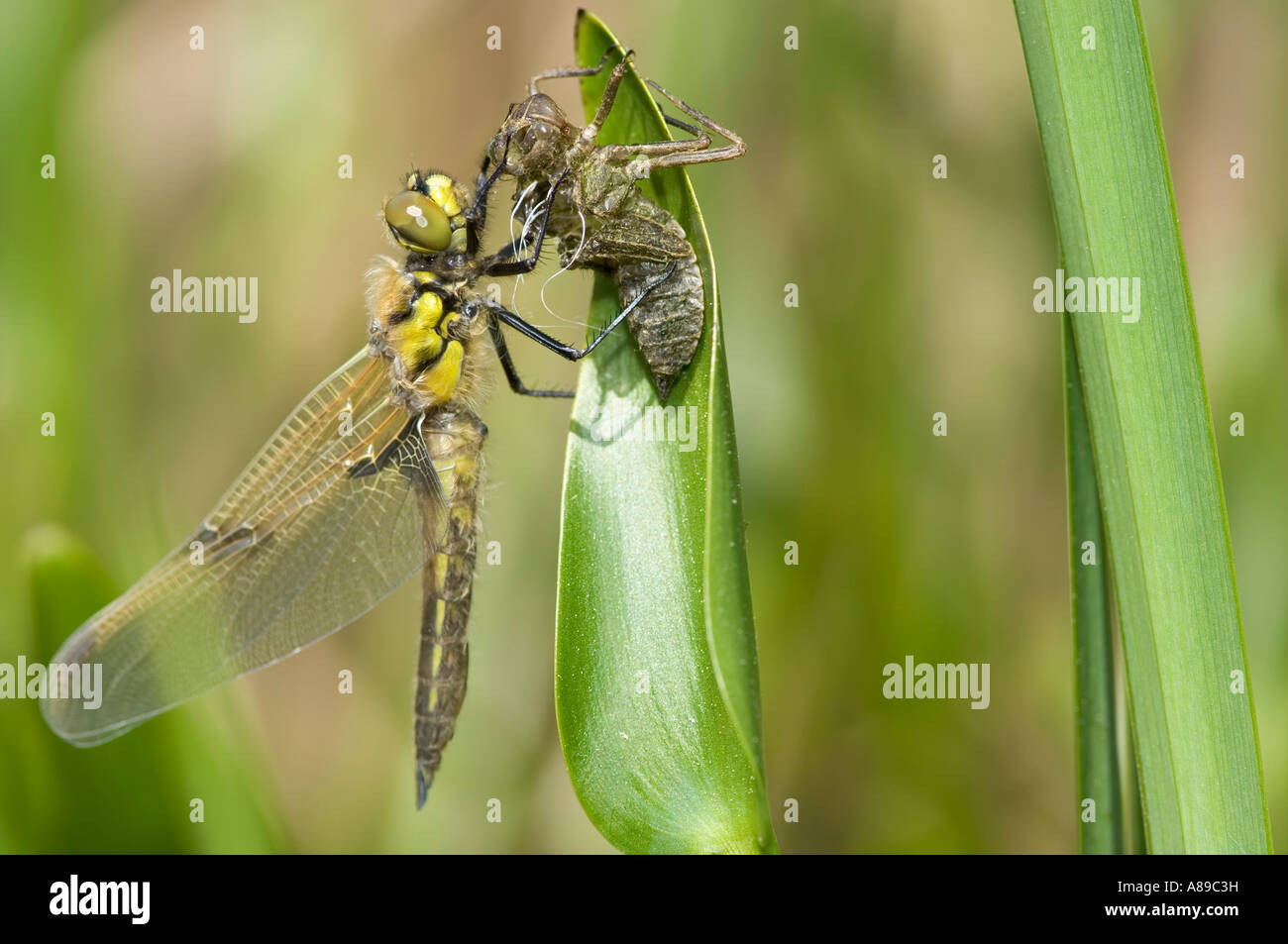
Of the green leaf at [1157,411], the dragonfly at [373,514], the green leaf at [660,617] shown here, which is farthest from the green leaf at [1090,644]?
the dragonfly at [373,514]

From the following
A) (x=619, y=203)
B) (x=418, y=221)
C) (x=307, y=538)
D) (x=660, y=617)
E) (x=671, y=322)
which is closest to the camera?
(x=660, y=617)

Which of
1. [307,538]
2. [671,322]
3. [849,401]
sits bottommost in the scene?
[307,538]

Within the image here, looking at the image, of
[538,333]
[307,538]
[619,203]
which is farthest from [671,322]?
[307,538]

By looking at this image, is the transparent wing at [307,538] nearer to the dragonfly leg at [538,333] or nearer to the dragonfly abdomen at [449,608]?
the dragonfly abdomen at [449,608]

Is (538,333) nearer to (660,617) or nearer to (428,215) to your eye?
(428,215)

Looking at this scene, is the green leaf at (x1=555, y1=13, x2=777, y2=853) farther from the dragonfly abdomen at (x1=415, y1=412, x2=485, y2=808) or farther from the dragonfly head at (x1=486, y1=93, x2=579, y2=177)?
the dragonfly abdomen at (x1=415, y1=412, x2=485, y2=808)

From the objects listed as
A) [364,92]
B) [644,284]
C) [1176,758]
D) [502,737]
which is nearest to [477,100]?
[364,92]

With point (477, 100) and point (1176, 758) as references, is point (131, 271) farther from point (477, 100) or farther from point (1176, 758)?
point (1176, 758)
